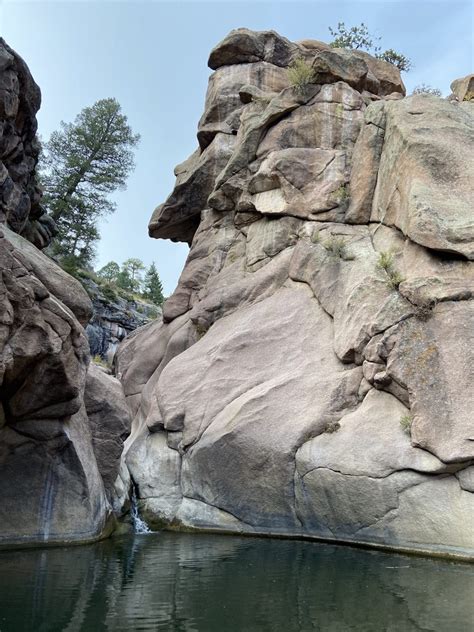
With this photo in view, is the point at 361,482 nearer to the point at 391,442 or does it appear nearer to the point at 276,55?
the point at 391,442

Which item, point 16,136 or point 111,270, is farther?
point 111,270

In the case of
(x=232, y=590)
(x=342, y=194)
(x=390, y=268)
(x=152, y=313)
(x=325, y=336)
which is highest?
(x=152, y=313)

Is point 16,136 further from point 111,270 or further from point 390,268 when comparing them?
point 111,270

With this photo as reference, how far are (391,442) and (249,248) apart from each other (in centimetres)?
1168

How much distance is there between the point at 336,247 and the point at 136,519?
33.5 feet

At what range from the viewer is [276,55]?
29.5 metres

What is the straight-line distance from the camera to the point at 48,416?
47.4ft

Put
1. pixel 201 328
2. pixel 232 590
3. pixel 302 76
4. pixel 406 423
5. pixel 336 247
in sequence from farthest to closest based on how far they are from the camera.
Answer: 1. pixel 302 76
2. pixel 201 328
3. pixel 336 247
4. pixel 406 423
5. pixel 232 590

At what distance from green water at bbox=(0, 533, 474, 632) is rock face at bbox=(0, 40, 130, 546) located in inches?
41.3

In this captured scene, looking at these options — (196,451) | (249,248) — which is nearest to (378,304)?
(196,451)

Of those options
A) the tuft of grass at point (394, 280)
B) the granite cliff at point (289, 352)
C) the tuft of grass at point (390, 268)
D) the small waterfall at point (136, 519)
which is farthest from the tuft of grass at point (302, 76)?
the small waterfall at point (136, 519)

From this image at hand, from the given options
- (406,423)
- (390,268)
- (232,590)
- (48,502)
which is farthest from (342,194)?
(232,590)

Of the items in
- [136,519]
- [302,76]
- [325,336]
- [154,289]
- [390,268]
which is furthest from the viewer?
[154,289]

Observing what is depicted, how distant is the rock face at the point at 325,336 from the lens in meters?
13.8
